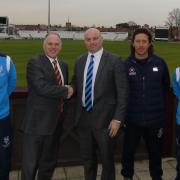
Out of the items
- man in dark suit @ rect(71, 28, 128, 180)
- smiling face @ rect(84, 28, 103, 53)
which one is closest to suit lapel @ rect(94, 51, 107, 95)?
man in dark suit @ rect(71, 28, 128, 180)

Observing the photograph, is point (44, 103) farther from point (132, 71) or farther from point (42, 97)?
point (132, 71)

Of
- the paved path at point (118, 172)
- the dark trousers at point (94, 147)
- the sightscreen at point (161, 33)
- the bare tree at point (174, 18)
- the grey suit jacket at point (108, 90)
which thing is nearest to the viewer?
the grey suit jacket at point (108, 90)

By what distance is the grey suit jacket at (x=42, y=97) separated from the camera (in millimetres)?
4316

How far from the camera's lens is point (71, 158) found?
6.02m

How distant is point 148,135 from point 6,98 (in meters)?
1.74

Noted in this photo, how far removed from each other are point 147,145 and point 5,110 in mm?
1789

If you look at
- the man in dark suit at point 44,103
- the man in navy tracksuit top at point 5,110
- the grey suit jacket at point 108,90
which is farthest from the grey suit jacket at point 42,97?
the grey suit jacket at point 108,90

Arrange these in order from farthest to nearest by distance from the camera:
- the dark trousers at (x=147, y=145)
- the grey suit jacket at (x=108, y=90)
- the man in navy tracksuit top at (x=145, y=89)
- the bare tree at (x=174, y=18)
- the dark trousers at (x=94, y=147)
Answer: the bare tree at (x=174, y=18) < the dark trousers at (x=147, y=145) < the man in navy tracksuit top at (x=145, y=89) < the dark trousers at (x=94, y=147) < the grey suit jacket at (x=108, y=90)

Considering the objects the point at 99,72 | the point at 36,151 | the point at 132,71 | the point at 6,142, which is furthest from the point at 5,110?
the point at 132,71

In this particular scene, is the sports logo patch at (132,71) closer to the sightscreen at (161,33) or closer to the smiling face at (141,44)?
the smiling face at (141,44)

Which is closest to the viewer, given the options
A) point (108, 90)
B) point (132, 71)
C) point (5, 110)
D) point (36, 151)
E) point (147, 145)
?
point (5, 110)

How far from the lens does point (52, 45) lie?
440 cm

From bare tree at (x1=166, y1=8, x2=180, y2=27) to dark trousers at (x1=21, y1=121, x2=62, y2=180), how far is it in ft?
320

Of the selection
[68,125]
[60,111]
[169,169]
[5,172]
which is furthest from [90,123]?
[169,169]
